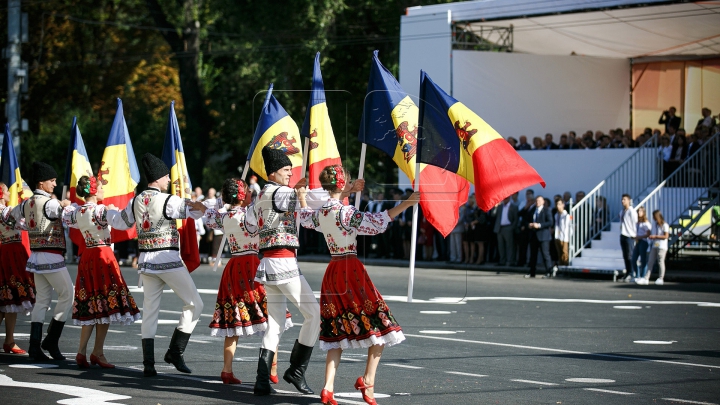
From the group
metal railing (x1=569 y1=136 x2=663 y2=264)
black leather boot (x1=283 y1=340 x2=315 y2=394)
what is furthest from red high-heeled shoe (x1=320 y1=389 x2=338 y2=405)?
metal railing (x1=569 y1=136 x2=663 y2=264)

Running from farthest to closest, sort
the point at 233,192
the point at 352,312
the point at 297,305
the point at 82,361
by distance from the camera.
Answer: the point at 82,361, the point at 233,192, the point at 297,305, the point at 352,312

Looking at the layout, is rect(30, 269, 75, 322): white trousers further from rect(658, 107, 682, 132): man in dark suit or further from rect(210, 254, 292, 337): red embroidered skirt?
rect(658, 107, 682, 132): man in dark suit

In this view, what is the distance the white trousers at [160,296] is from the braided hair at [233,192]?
0.85 meters

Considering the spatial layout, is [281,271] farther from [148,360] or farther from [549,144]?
[549,144]

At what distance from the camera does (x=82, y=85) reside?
41312 mm

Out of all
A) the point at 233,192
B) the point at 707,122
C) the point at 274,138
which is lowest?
the point at 233,192

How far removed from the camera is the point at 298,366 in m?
8.27

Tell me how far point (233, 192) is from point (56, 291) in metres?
2.56

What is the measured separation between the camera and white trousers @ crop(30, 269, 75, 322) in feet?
33.7

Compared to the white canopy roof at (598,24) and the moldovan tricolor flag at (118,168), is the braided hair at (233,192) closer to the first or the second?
the moldovan tricolor flag at (118,168)

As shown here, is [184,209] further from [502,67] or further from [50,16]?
[50,16]

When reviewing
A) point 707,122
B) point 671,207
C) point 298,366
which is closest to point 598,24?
point 707,122

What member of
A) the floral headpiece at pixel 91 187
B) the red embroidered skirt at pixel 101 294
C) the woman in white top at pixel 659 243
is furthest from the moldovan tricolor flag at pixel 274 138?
the woman in white top at pixel 659 243

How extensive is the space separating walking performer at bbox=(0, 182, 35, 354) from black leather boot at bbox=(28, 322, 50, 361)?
2.06ft
